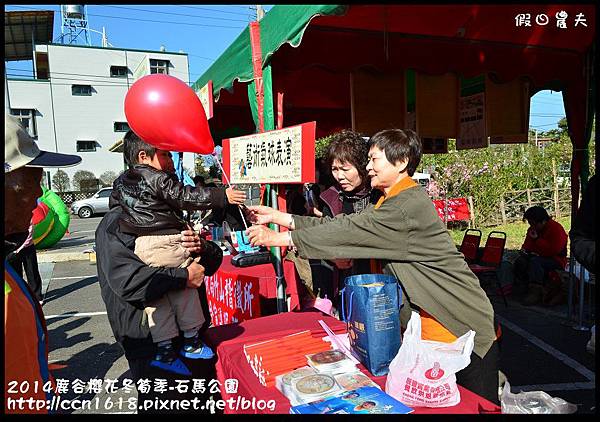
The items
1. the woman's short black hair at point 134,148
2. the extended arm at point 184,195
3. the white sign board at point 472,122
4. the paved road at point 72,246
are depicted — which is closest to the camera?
the extended arm at point 184,195

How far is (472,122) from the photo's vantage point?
4.94 meters

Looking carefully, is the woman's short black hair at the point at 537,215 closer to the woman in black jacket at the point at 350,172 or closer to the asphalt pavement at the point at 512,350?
the asphalt pavement at the point at 512,350

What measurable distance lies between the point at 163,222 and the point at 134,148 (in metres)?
0.42

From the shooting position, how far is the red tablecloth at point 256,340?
1.47m

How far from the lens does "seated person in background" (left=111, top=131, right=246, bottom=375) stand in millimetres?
1994

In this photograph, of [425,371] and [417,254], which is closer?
[425,371]

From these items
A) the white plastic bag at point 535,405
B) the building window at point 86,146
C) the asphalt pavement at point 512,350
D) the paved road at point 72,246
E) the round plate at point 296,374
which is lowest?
the asphalt pavement at point 512,350

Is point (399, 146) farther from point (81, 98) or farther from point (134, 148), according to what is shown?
point (81, 98)

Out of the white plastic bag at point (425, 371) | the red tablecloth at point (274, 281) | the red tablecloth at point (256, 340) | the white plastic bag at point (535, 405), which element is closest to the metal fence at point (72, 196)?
the red tablecloth at point (274, 281)

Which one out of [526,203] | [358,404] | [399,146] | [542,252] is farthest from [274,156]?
[526,203]

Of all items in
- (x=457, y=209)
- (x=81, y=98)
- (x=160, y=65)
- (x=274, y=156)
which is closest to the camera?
(x=274, y=156)

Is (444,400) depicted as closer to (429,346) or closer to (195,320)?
(429,346)

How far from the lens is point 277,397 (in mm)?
1584

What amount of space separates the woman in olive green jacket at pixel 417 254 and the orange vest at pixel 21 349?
1.02 metres
